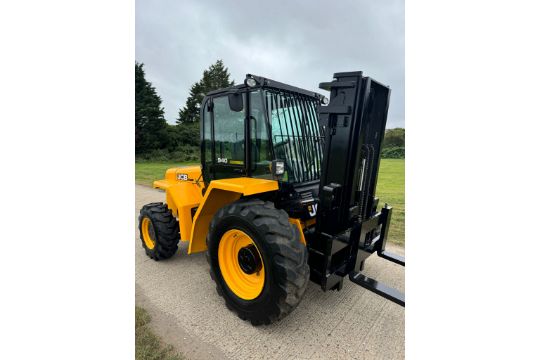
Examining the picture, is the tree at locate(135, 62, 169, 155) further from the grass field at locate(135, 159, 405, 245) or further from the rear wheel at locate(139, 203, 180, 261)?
the rear wheel at locate(139, 203, 180, 261)

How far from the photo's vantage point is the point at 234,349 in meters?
2.30

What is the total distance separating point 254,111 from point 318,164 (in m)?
1.03

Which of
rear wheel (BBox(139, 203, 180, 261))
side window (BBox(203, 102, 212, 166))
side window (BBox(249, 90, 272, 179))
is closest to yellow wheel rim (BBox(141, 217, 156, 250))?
rear wheel (BBox(139, 203, 180, 261))

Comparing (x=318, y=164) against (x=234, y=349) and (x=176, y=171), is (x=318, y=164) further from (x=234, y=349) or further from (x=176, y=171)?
(x=176, y=171)

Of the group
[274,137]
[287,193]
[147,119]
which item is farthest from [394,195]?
[147,119]

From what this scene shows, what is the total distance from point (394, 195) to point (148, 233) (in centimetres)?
735

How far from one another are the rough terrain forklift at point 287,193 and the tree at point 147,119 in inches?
886

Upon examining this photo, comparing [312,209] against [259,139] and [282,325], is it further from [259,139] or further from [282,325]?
[282,325]

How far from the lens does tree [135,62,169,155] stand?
23875 mm

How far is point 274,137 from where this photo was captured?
283 cm

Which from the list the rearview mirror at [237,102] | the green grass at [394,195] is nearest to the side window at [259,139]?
the rearview mirror at [237,102]

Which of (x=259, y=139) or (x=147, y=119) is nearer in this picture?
(x=259, y=139)

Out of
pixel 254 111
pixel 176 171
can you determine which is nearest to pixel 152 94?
pixel 176 171

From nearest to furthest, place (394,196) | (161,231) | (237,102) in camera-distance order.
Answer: (237,102) → (161,231) → (394,196)
